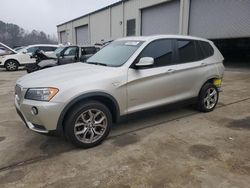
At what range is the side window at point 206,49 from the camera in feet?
17.4

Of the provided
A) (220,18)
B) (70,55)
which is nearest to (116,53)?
(70,55)

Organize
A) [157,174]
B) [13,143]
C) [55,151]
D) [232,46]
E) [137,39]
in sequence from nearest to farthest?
[157,174], [55,151], [13,143], [137,39], [232,46]

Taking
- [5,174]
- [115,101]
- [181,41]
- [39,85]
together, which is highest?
[181,41]

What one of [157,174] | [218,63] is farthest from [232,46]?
[157,174]

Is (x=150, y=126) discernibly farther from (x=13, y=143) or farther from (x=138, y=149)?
(x=13, y=143)

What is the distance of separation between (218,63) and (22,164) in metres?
4.43

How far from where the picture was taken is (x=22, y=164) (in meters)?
3.29

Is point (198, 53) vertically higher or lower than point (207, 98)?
higher

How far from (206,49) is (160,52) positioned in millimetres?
1442

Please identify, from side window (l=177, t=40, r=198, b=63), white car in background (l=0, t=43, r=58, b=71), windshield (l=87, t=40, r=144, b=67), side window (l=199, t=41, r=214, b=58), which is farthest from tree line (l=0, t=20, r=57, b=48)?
side window (l=177, t=40, r=198, b=63)

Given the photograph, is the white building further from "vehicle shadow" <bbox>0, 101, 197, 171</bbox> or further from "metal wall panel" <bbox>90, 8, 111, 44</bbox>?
"vehicle shadow" <bbox>0, 101, 197, 171</bbox>

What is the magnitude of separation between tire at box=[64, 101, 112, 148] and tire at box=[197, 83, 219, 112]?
2.36 m

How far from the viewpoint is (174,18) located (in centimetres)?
1639

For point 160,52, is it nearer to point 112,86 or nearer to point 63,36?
point 112,86
